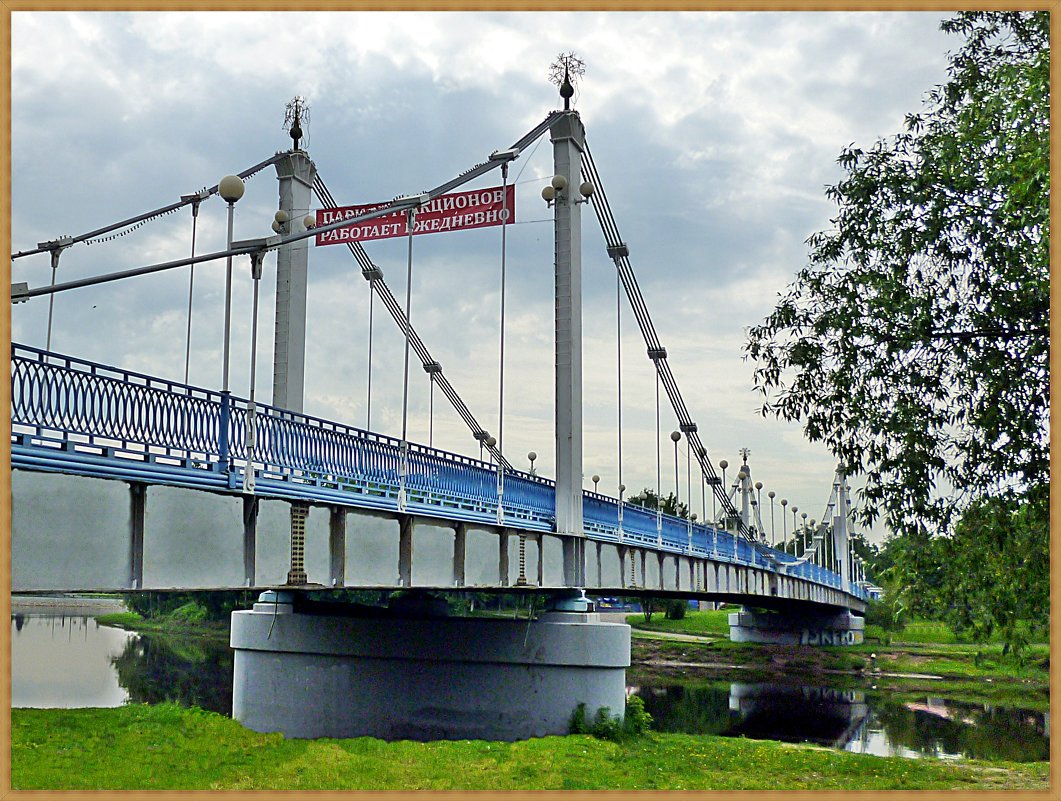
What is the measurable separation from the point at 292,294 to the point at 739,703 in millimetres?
29244

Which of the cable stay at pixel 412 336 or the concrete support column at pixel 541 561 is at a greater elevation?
the cable stay at pixel 412 336

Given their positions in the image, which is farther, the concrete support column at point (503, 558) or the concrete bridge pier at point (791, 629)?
the concrete bridge pier at point (791, 629)

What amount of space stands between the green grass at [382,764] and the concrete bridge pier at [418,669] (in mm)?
2036

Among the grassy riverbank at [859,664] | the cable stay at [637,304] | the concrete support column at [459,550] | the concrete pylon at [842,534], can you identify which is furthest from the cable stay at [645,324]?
the concrete pylon at [842,534]

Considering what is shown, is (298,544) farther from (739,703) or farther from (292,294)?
(739,703)

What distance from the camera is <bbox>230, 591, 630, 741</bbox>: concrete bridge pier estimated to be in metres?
27.2

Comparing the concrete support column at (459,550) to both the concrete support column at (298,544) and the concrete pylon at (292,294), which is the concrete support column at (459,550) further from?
the concrete pylon at (292,294)

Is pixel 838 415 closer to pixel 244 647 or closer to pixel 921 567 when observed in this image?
pixel 921 567

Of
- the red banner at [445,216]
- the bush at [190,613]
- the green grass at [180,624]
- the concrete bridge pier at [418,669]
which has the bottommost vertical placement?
the green grass at [180,624]

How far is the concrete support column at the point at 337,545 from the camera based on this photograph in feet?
61.0

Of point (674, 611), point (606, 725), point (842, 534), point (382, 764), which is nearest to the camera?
point (382, 764)

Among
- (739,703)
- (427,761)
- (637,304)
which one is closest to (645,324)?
(637,304)

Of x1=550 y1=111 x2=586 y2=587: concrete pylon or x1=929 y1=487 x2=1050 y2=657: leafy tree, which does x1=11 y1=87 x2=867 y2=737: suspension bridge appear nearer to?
x1=550 y1=111 x2=586 y2=587: concrete pylon

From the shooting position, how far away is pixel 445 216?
2200cm
